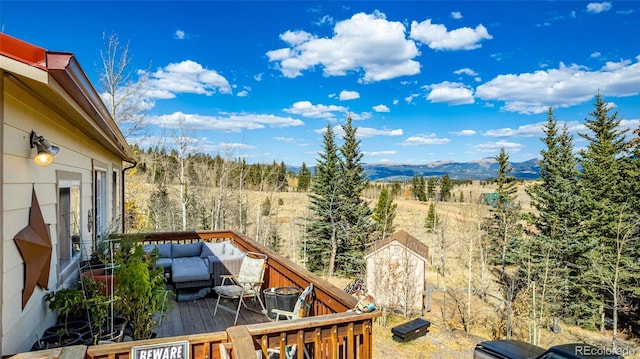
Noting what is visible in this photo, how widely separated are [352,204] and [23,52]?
2010cm

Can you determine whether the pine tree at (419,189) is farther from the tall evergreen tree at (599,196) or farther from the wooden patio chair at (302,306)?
the wooden patio chair at (302,306)

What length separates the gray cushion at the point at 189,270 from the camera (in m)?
5.30

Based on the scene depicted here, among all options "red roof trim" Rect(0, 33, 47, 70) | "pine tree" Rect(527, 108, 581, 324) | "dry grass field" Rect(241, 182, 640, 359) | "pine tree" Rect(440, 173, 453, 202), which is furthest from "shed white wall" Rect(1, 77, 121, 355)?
"pine tree" Rect(440, 173, 453, 202)

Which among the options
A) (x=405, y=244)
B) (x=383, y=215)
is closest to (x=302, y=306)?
(x=405, y=244)

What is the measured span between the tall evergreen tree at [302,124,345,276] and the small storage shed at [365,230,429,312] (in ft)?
13.9

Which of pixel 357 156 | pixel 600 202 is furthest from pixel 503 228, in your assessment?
pixel 357 156

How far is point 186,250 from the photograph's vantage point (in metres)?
6.80

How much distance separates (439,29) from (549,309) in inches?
561

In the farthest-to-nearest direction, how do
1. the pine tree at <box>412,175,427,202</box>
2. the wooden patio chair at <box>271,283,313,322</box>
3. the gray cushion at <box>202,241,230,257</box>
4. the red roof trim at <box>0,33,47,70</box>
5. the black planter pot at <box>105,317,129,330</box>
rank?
the pine tree at <box>412,175,427,202</box>, the gray cushion at <box>202,241,230,257</box>, the wooden patio chair at <box>271,283,313,322</box>, the black planter pot at <box>105,317,129,330</box>, the red roof trim at <box>0,33,47,70</box>

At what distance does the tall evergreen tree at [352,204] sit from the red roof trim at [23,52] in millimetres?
19714

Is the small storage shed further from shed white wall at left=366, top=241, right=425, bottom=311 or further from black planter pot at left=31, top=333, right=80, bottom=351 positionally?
black planter pot at left=31, top=333, right=80, bottom=351

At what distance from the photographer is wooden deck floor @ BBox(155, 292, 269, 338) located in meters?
4.21

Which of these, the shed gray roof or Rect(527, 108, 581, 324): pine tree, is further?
Rect(527, 108, 581, 324): pine tree

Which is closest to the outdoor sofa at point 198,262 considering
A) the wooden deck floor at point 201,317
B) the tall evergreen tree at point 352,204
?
the wooden deck floor at point 201,317
